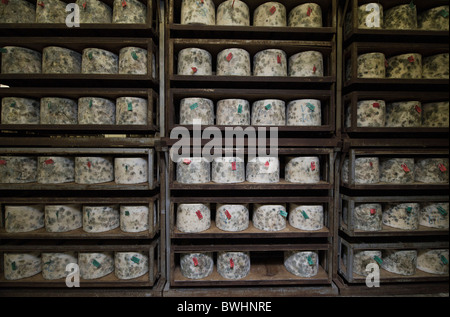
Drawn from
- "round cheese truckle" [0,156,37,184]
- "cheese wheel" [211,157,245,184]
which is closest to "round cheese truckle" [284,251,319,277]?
"cheese wheel" [211,157,245,184]

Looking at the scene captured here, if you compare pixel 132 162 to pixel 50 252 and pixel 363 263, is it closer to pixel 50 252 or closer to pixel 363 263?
pixel 50 252

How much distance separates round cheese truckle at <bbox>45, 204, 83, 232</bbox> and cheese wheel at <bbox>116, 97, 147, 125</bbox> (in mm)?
738

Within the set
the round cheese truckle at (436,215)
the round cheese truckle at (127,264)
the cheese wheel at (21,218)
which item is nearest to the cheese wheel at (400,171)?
the round cheese truckle at (436,215)

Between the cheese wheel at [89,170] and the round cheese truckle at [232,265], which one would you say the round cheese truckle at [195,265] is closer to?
the round cheese truckle at [232,265]

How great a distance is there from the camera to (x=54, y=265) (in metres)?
1.46

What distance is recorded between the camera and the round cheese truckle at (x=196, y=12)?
143 centimetres

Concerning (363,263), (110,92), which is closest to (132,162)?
(110,92)

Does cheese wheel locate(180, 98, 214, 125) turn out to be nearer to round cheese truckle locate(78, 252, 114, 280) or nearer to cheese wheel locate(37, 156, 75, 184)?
cheese wheel locate(37, 156, 75, 184)

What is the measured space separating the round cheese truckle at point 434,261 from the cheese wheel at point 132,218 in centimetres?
217

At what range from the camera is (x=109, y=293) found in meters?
1.48

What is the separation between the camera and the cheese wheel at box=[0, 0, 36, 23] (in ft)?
4.67

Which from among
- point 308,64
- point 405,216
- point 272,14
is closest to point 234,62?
point 272,14

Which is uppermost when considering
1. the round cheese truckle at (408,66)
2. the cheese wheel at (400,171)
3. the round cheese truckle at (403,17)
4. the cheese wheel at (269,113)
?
the round cheese truckle at (403,17)

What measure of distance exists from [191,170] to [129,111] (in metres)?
0.61
